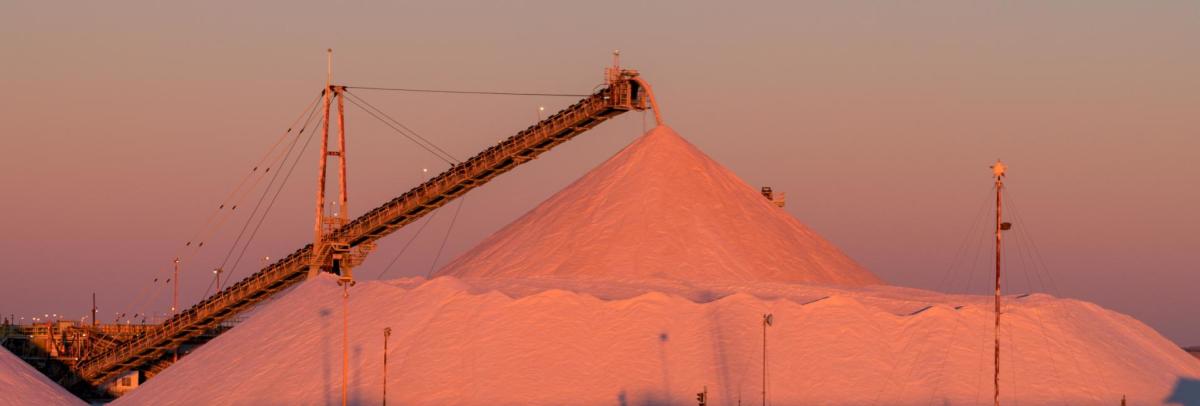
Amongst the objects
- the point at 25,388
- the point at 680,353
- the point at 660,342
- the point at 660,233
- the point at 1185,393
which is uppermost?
the point at 660,233

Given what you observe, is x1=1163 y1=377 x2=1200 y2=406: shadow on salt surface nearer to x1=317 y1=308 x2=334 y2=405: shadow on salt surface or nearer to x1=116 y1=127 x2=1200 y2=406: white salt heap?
x1=116 y1=127 x2=1200 y2=406: white salt heap

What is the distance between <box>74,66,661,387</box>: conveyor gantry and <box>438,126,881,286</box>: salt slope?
4.95 m

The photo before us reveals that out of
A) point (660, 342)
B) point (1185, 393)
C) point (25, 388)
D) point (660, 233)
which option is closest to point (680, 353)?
point (660, 342)

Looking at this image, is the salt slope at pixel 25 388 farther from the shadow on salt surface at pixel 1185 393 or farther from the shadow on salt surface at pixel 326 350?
the shadow on salt surface at pixel 1185 393

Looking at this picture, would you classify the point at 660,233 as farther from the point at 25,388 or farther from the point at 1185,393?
the point at 25,388

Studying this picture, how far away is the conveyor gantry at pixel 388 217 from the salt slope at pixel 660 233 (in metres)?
4.95

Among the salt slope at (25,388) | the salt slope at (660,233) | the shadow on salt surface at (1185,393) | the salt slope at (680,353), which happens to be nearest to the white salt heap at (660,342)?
the salt slope at (680,353)

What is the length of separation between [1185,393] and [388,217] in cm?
4774

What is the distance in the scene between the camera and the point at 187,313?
10875cm

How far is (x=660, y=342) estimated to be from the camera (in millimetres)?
87125

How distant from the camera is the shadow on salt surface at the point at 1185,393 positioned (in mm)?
84750

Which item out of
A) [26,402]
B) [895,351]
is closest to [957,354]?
[895,351]

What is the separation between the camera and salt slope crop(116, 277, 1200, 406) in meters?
83.2

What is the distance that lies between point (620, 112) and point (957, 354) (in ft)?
84.0
